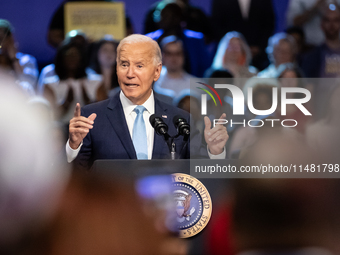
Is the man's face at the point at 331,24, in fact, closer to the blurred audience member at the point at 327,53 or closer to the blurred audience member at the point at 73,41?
the blurred audience member at the point at 327,53

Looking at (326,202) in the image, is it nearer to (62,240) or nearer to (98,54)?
(62,240)

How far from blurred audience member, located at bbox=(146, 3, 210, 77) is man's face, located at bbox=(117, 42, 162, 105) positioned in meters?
1.59

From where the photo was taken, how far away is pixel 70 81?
334 cm

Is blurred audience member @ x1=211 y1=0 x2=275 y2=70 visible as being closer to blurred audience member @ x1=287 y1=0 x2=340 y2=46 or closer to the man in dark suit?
blurred audience member @ x1=287 y1=0 x2=340 y2=46

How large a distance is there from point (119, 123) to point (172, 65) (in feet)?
5.16

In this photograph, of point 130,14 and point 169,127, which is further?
point 130,14

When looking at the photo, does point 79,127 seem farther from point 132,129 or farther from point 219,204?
point 219,204

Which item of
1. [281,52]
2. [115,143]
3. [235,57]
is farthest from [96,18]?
[115,143]

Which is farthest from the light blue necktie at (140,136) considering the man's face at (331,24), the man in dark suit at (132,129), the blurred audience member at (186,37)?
the man's face at (331,24)

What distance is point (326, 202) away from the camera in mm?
1811

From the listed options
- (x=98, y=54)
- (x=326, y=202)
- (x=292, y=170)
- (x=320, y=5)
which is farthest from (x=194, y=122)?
(x=320, y=5)

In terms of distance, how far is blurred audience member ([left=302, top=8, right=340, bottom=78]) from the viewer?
349 centimetres

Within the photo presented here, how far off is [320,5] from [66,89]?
81.9 inches

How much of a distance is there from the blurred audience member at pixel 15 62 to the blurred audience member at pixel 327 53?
206 cm
